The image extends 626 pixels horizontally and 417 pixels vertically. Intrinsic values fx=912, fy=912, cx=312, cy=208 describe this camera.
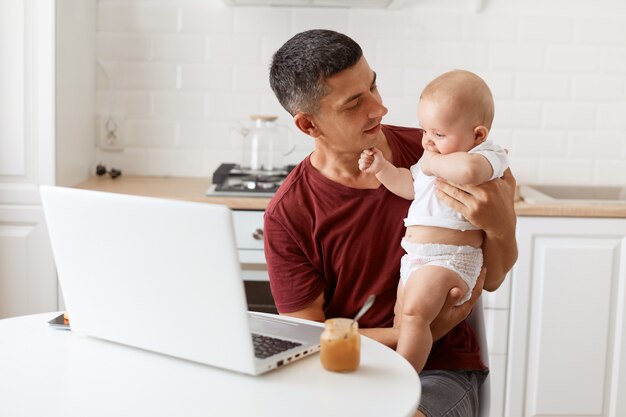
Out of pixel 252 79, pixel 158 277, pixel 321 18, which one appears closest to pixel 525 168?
pixel 321 18

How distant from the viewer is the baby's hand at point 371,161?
1.92 metres

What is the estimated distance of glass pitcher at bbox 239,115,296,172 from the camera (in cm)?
336

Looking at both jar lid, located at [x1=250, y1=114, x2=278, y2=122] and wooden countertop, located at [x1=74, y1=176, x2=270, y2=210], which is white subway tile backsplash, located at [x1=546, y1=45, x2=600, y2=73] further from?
wooden countertop, located at [x1=74, y1=176, x2=270, y2=210]

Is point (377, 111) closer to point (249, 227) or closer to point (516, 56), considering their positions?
point (249, 227)

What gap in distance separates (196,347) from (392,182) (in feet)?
2.26

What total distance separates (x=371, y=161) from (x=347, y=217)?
15cm

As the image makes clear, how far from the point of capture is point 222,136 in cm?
353

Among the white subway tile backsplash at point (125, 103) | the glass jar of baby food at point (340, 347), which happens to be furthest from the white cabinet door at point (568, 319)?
the glass jar of baby food at point (340, 347)

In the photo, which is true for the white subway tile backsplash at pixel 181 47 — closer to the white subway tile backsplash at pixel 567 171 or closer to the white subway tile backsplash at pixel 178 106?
the white subway tile backsplash at pixel 178 106

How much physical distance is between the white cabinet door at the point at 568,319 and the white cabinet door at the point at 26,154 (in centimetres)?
158

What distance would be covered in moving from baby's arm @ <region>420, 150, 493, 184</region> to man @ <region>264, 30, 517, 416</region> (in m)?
0.05

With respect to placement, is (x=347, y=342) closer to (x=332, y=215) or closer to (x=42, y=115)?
(x=332, y=215)

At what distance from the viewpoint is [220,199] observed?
295 cm

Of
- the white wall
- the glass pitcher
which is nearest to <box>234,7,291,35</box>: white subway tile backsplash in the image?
the white wall
